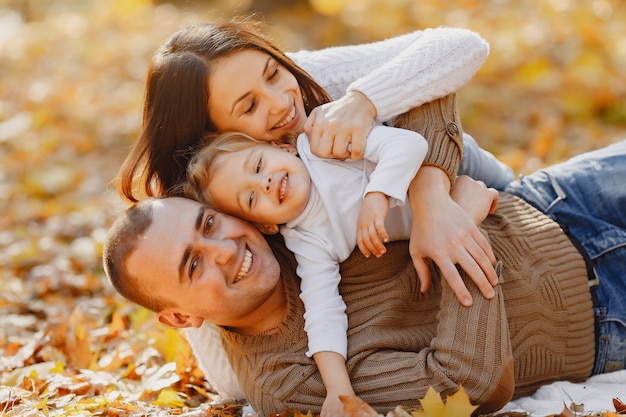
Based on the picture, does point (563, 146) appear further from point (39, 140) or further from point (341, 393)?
point (39, 140)

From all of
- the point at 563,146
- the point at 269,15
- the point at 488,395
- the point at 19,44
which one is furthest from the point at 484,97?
the point at 19,44

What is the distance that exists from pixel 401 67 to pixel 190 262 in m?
1.02

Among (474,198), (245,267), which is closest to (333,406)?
(245,267)

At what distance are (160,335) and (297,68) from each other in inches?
55.3

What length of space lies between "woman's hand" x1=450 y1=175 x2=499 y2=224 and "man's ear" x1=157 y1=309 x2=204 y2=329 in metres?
0.97

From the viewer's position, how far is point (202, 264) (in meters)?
2.39

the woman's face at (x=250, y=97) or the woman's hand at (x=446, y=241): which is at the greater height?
the woman's face at (x=250, y=97)

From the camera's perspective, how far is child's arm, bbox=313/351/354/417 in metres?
2.25

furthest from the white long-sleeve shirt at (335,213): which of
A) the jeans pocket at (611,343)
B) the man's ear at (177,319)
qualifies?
the jeans pocket at (611,343)

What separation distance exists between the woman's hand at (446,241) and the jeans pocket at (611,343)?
0.64 metres

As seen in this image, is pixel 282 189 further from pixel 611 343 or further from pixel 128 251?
pixel 611 343

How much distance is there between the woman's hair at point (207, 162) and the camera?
2543 millimetres

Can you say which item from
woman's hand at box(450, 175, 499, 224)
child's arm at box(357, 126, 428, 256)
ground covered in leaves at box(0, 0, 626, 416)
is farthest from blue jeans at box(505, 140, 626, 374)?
ground covered in leaves at box(0, 0, 626, 416)

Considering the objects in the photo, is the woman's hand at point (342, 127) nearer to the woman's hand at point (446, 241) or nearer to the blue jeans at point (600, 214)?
the woman's hand at point (446, 241)
